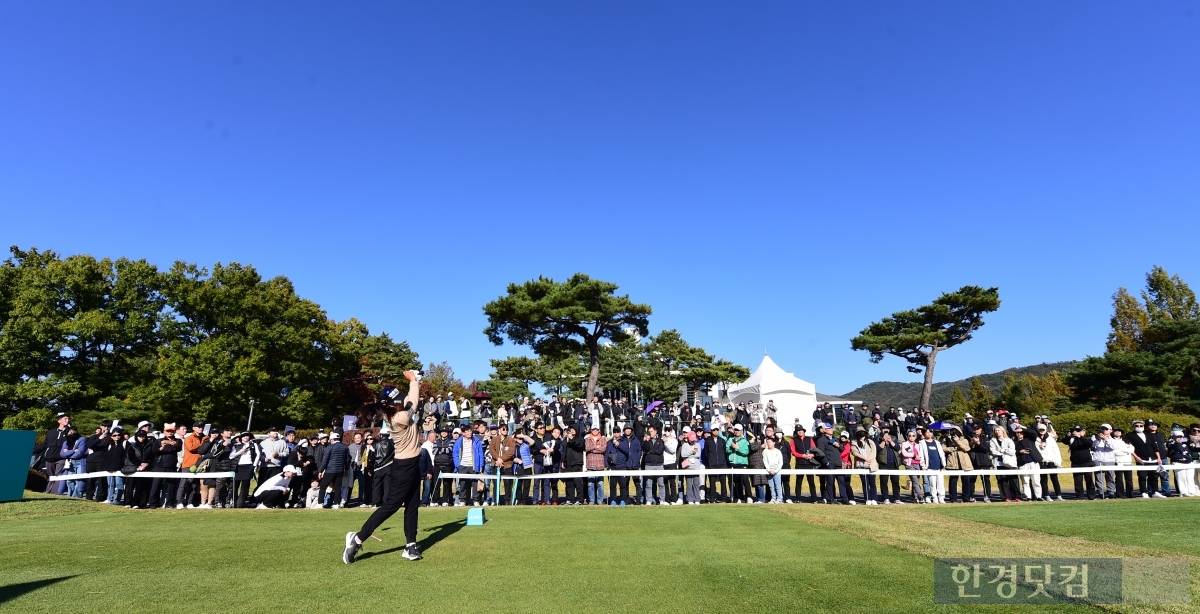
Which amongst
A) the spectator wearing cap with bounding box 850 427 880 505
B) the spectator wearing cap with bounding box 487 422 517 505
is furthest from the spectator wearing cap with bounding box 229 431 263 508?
the spectator wearing cap with bounding box 850 427 880 505

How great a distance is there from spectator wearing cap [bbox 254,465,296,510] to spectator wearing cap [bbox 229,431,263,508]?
1.68 ft

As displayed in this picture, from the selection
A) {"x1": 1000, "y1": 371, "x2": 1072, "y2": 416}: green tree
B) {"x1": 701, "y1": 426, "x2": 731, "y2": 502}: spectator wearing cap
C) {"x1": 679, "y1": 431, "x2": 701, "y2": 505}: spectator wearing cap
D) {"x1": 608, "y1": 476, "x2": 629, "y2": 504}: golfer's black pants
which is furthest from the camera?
{"x1": 1000, "y1": 371, "x2": 1072, "y2": 416}: green tree

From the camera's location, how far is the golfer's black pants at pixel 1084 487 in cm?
1449

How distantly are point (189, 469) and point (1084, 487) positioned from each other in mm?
21249

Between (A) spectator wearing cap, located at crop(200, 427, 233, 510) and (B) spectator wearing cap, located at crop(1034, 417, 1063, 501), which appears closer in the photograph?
(A) spectator wearing cap, located at crop(200, 427, 233, 510)

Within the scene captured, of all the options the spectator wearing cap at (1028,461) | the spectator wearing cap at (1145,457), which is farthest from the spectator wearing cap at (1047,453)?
the spectator wearing cap at (1145,457)

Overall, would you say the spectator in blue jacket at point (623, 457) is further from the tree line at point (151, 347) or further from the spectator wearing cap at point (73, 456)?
the tree line at point (151, 347)

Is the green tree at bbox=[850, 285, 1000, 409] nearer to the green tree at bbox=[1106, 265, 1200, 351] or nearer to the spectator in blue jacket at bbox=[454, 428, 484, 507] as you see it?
the green tree at bbox=[1106, 265, 1200, 351]

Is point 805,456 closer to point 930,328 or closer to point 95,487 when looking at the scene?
point 95,487

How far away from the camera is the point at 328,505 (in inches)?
525

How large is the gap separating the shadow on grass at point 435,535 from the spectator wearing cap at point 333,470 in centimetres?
449

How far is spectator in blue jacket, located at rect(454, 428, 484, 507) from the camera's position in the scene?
553 inches

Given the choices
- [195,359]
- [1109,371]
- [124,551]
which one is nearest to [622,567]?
[124,551]

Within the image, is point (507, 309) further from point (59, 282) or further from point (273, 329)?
point (59, 282)
